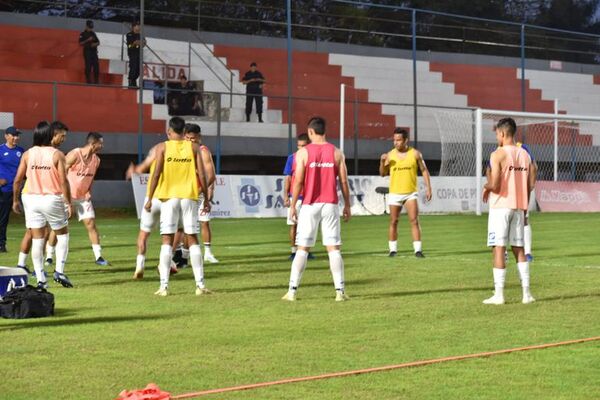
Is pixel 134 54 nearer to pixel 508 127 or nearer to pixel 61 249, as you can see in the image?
pixel 61 249

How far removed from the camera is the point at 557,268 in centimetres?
1712

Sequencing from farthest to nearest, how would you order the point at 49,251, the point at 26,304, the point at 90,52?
1. the point at 90,52
2. the point at 49,251
3. the point at 26,304

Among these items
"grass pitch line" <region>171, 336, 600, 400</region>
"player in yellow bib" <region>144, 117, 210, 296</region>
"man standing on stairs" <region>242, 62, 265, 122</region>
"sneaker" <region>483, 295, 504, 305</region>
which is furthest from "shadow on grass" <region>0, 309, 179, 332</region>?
"man standing on stairs" <region>242, 62, 265, 122</region>

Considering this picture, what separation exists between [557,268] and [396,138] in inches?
148

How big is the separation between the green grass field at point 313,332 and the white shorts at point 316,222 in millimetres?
677

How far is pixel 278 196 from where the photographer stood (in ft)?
116

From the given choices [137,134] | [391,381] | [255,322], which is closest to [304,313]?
[255,322]

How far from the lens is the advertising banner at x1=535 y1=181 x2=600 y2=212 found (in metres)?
39.9

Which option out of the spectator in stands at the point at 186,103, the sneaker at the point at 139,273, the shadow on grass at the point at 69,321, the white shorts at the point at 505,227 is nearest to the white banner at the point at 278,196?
the spectator in stands at the point at 186,103

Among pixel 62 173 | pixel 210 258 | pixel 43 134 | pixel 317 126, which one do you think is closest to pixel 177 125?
pixel 62 173

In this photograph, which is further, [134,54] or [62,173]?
[134,54]

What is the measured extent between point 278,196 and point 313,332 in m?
25.0

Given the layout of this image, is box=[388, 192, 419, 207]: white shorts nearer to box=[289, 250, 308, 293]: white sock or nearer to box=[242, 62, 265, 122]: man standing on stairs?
box=[289, 250, 308, 293]: white sock

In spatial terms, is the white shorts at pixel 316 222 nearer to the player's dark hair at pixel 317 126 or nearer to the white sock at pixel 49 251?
the player's dark hair at pixel 317 126
